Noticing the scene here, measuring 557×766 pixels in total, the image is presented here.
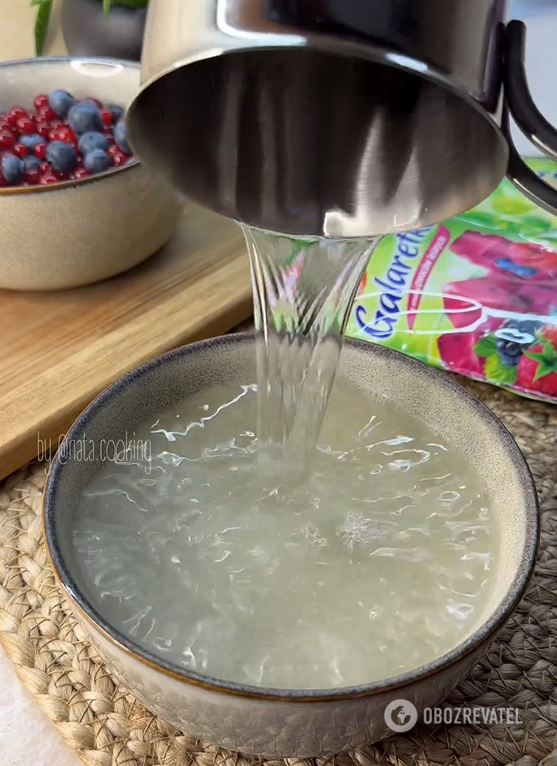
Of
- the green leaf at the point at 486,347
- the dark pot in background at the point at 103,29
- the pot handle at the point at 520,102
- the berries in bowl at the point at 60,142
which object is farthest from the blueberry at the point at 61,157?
the pot handle at the point at 520,102

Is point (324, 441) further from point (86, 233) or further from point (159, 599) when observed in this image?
point (86, 233)

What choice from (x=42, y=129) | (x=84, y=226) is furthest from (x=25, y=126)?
(x=84, y=226)

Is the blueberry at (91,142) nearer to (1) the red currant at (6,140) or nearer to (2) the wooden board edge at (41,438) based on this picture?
(1) the red currant at (6,140)

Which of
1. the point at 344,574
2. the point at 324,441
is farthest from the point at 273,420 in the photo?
the point at 344,574

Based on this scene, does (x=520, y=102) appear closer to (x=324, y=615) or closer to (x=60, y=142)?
(x=324, y=615)

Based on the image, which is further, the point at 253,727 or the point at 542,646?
the point at 542,646

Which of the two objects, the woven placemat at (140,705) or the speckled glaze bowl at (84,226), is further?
the speckled glaze bowl at (84,226)

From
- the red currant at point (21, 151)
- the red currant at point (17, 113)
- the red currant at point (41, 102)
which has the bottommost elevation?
the red currant at point (21, 151)
